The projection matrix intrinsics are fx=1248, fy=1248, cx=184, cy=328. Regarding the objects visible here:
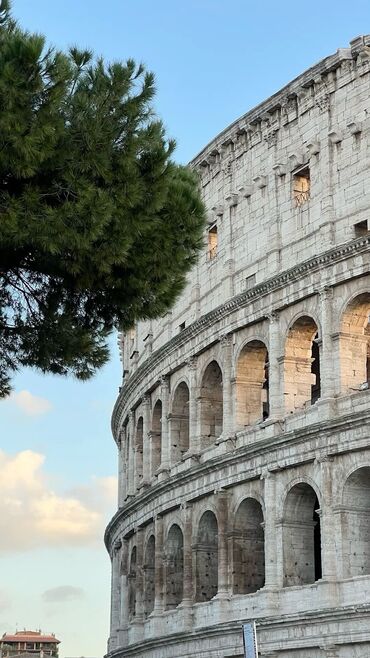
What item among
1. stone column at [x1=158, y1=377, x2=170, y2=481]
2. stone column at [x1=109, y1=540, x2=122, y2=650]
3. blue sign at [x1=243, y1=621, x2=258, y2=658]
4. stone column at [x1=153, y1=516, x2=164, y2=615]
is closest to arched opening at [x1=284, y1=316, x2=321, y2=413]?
stone column at [x1=158, y1=377, x2=170, y2=481]

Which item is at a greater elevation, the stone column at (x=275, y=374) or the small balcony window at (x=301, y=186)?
the small balcony window at (x=301, y=186)

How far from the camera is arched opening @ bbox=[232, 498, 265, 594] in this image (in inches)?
1183

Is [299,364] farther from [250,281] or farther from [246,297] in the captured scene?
[250,281]

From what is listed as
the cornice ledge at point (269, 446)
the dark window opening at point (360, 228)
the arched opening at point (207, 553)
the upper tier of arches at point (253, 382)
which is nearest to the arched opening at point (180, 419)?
the upper tier of arches at point (253, 382)

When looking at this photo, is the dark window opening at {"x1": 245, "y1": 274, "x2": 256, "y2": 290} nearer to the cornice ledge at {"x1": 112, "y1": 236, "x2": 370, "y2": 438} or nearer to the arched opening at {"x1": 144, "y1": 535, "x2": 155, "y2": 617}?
the cornice ledge at {"x1": 112, "y1": 236, "x2": 370, "y2": 438}

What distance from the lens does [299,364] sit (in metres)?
29.7

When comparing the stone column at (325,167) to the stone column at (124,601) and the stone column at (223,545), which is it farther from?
the stone column at (124,601)

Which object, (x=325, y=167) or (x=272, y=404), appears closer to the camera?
(x=272, y=404)

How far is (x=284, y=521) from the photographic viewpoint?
28.2 meters

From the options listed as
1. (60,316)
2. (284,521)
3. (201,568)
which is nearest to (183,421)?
(201,568)

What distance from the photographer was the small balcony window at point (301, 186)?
30.4m

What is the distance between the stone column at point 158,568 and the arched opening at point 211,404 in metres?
3.03

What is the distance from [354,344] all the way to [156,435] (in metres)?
10.3

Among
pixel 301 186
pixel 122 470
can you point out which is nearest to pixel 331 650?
pixel 301 186
